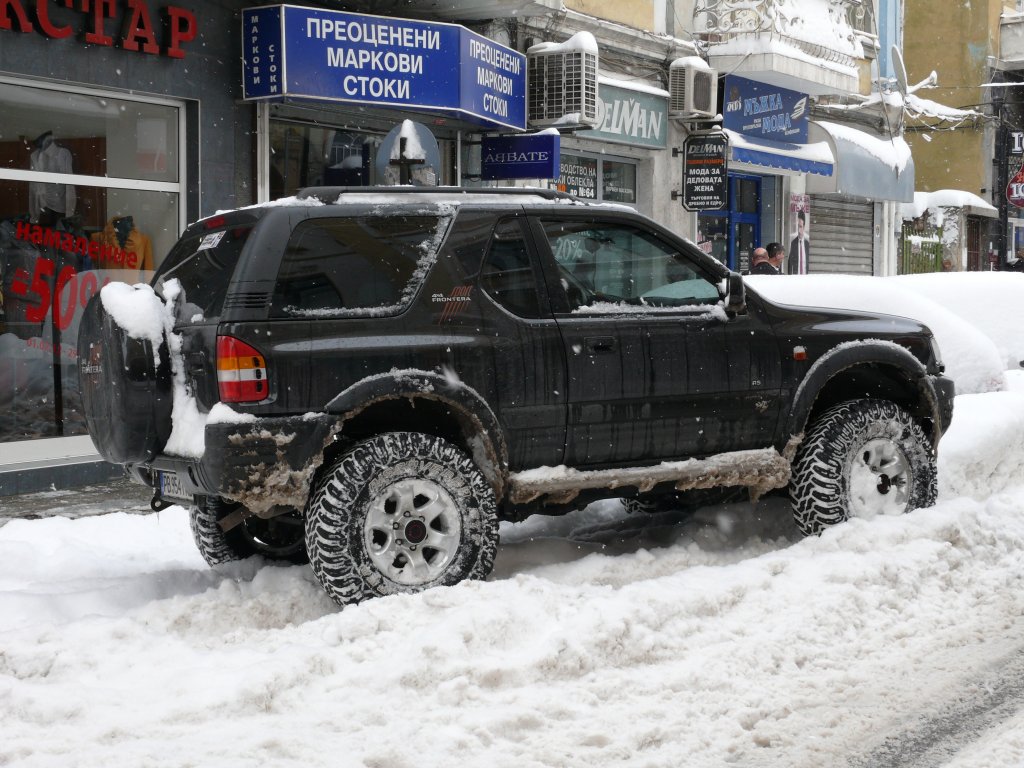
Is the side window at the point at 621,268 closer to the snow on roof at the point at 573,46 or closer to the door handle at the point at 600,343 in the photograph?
the door handle at the point at 600,343

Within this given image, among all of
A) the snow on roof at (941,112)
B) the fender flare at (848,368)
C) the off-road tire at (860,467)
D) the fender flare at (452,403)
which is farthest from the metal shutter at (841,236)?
the fender flare at (452,403)

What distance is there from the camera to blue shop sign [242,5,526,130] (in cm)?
1109

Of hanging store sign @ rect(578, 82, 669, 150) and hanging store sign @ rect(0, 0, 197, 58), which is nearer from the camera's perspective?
hanging store sign @ rect(0, 0, 197, 58)

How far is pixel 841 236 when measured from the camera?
2422cm

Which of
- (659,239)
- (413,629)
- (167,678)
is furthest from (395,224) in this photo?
(167,678)

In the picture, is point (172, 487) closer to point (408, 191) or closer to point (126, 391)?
point (126, 391)

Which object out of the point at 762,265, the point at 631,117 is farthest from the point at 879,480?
the point at 631,117

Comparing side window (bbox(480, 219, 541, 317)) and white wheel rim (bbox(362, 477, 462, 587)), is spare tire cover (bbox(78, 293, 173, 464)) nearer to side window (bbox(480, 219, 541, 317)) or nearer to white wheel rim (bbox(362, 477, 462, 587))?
white wheel rim (bbox(362, 477, 462, 587))

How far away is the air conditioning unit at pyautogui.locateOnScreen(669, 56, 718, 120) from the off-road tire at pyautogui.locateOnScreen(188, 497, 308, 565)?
12.0m

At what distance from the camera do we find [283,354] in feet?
17.8

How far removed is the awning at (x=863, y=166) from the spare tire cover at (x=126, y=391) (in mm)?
17271

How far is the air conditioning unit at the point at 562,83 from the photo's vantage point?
14211 mm

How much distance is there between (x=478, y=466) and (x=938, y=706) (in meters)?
2.27

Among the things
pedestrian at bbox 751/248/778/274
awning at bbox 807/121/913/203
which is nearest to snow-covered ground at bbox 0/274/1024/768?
pedestrian at bbox 751/248/778/274
